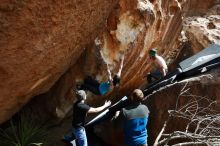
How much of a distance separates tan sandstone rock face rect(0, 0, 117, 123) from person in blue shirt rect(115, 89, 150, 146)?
4.44ft

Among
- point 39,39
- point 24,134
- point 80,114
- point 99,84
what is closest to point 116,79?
point 99,84

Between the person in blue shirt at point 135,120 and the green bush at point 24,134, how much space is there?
2.03 meters

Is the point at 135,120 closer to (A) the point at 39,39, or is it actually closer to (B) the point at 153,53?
(A) the point at 39,39

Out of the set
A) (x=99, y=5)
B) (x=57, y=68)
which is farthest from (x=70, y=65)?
(x=99, y=5)

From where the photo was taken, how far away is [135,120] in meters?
6.08

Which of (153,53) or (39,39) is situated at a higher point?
(39,39)

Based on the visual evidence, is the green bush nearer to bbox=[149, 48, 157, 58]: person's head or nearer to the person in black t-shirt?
the person in black t-shirt

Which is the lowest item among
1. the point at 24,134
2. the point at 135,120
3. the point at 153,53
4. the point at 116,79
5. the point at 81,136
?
the point at 24,134

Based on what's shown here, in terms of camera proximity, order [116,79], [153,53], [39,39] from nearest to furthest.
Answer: [39,39], [116,79], [153,53]

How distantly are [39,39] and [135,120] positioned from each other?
188cm

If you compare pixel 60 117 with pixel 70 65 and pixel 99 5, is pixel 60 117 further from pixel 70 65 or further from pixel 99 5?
pixel 99 5

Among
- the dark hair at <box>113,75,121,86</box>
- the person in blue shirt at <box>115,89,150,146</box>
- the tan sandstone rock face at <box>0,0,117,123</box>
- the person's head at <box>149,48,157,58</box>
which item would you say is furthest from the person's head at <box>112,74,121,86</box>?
the person in blue shirt at <box>115,89,150,146</box>

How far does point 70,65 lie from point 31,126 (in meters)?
1.52

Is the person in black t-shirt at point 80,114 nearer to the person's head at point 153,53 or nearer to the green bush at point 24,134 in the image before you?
the green bush at point 24,134
